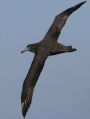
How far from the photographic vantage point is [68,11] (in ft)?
197

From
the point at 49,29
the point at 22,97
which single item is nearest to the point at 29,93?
the point at 22,97

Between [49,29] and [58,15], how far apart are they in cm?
97

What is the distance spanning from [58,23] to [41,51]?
112 inches

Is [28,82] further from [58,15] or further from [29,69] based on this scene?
[58,15]

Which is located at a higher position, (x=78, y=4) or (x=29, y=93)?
(x=78, y=4)

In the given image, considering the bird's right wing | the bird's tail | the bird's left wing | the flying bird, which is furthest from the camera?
the bird's tail

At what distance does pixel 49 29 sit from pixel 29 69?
343 centimetres

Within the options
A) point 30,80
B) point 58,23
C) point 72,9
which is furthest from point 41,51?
point 72,9

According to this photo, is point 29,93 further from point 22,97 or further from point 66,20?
point 66,20

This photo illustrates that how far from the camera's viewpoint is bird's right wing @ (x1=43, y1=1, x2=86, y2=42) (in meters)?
59.1

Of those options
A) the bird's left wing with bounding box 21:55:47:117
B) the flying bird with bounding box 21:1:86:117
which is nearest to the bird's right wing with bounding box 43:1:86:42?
the flying bird with bounding box 21:1:86:117

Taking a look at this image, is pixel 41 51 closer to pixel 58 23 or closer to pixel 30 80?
pixel 30 80

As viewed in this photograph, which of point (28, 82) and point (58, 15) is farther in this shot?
point (58, 15)

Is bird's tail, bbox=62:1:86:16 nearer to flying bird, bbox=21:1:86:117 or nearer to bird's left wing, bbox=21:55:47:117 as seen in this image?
flying bird, bbox=21:1:86:117
